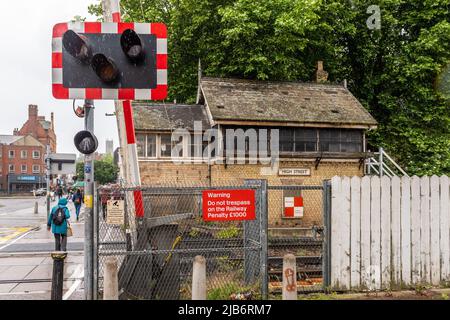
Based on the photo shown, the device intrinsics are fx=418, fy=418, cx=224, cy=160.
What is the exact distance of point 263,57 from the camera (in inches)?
926

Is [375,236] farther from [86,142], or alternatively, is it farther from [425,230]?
[86,142]

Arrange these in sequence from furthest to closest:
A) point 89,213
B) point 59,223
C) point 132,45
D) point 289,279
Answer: point 59,223, point 89,213, point 289,279, point 132,45

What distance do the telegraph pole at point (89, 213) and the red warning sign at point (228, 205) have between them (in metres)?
1.84

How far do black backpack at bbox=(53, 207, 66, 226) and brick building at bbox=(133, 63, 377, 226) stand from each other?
10040 millimetres

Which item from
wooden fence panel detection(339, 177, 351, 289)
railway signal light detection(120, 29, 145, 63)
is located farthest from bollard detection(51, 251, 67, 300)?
wooden fence panel detection(339, 177, 351, 289)

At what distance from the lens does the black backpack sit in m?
11.1

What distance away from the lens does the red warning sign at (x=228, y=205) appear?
718cm

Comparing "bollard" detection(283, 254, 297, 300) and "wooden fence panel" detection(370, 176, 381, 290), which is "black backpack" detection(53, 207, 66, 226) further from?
"wooden fence panel" detection(370, 176, 381, 290)

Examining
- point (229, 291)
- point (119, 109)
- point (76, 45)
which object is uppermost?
point (76, 45)

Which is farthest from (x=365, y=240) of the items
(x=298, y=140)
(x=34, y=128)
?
(x=34, y=128)

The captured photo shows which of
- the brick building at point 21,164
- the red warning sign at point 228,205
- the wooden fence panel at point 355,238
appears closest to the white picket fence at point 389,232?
the wooden fence panel at point 355,238

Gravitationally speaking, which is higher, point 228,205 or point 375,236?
point 228,205

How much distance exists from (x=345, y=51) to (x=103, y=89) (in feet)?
90.4

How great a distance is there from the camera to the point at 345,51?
99.1 ft
